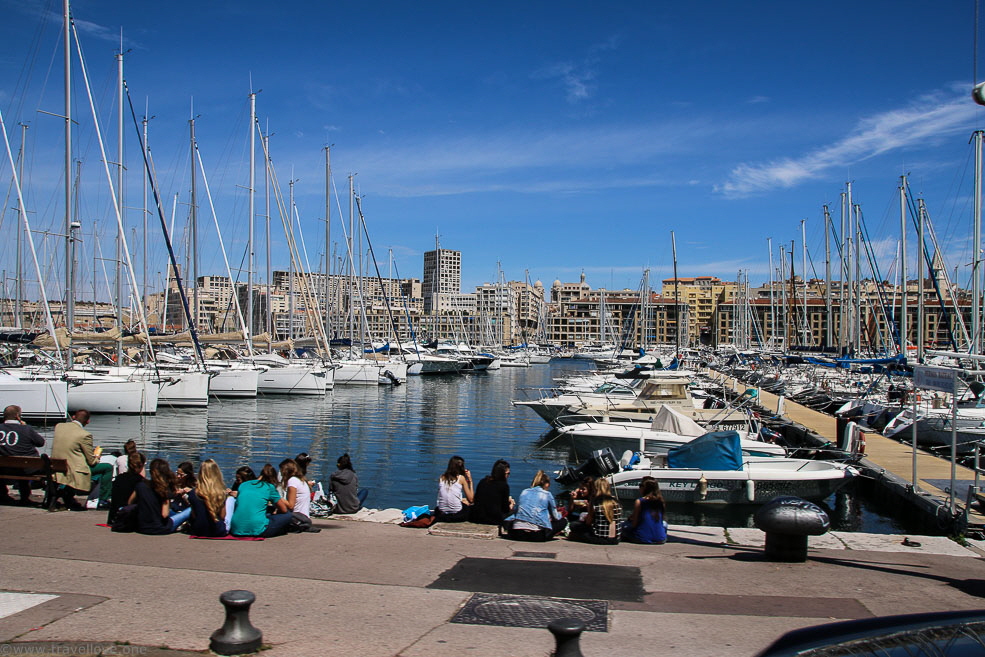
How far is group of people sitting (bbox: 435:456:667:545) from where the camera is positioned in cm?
1069

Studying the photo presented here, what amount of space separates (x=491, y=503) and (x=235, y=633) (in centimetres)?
632

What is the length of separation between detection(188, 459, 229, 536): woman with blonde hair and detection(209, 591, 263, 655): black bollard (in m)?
→ 4.56

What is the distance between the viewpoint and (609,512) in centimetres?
1067

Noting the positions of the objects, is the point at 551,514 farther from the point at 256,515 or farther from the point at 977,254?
the point at 977,254

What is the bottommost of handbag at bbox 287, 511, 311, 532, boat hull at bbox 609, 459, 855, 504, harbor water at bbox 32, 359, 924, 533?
harbor water at bbox 32, 359, 924, 533

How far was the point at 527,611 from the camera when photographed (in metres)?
7.20

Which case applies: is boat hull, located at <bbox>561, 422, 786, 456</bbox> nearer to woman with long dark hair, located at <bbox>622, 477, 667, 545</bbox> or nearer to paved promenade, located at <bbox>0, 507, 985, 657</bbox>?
paved promenade, located at <bbox>0, 507, 985, 657</bbox>

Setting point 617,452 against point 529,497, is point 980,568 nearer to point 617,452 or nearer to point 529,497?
point 529,497

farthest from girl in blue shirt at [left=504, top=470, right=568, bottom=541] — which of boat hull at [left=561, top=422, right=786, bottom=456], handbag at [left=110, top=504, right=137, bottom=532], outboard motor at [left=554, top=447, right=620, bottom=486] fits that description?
boat hull at [left=561, top=422, right=786, bottom=456]

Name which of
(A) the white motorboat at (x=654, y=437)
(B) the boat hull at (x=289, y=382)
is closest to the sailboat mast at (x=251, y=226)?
(B) the boat hull at (x=289, y=382)

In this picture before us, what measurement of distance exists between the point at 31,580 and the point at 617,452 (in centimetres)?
1786

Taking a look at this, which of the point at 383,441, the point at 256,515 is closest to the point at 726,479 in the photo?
the point at 256,515

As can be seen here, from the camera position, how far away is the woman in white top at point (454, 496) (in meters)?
12.0

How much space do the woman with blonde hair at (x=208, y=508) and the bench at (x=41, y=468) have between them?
301cm
